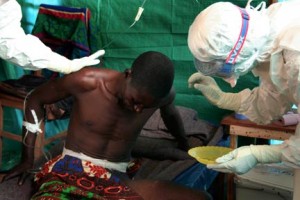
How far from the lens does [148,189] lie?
5.36 feet

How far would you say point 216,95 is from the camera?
169 cm

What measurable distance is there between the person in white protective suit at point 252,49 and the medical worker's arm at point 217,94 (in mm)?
258

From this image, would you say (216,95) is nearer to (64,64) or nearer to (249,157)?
Result: (249,157)

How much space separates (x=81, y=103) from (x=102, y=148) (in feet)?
0.75

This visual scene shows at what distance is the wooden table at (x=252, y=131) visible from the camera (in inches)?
79.4

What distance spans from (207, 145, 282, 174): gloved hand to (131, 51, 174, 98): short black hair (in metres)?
0.38

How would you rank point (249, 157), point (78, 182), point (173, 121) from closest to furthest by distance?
point (249, 157) < point (78, 182) < point (173, 121)

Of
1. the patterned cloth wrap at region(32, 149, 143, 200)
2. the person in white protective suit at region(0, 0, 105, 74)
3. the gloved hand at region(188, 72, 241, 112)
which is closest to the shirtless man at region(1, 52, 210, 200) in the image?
the patterned cloth wrap at region(32, 149, 143, 200)

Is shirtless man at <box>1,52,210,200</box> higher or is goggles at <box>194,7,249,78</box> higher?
goggles at <box>194,7,249,78</box>

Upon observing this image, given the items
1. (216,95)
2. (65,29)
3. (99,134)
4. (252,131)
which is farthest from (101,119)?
(65,29)

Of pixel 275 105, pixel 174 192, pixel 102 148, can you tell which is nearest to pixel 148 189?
pixel 174 192

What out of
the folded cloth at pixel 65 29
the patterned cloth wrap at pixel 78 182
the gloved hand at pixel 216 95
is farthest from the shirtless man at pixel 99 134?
the folded cloth at pixel 65 29

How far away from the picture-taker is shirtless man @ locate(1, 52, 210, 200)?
5.10 ft

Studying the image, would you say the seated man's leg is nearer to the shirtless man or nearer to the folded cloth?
the shirtless man
